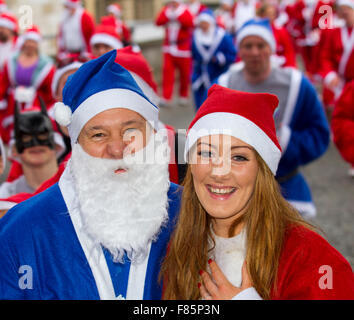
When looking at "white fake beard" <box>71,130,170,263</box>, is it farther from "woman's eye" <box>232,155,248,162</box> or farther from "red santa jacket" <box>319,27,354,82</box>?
"red santa jacket" <box>319,27,354,82</box>

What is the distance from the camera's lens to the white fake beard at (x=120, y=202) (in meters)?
2.04

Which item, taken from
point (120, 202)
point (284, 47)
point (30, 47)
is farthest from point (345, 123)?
point (284, 47)

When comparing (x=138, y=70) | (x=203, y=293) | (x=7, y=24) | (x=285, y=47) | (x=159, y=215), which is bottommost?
(x=203, y=293)

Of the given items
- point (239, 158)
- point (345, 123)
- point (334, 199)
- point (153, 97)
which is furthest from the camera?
point (334, 199)

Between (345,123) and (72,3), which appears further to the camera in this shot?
(72,3)

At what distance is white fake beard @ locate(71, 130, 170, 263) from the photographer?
2.04 meters

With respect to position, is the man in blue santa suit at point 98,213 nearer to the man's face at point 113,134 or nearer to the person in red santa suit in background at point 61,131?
the man's face at point 113,134

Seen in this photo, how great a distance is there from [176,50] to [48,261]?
9.10 metres

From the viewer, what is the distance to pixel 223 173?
1873 mm

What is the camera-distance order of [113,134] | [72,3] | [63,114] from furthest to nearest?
[72,3] → [63,114] → [113,134]

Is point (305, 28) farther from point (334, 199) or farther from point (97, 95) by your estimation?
point (97, 95)

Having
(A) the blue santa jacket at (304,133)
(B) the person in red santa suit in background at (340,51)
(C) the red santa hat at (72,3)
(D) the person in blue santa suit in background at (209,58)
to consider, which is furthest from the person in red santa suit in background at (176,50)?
(A) the blue santa jacket at (304,133)

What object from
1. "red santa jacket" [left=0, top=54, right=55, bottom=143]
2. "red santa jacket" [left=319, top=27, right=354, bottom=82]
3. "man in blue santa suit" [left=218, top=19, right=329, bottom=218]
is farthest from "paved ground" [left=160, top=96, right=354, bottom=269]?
"red santa jacket" [left=0, top=54, right=55, bottom=143]
